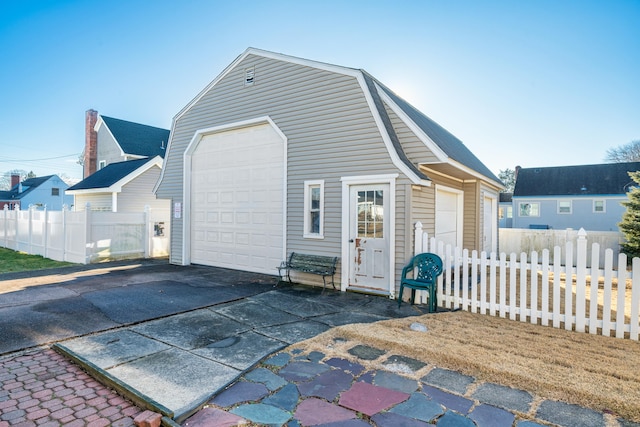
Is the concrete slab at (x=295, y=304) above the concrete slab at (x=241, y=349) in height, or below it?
below

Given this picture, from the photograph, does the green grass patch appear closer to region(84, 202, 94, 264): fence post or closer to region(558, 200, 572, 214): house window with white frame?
region(84, 202, 94, 264): fence post

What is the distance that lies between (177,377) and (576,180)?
34.2 meters

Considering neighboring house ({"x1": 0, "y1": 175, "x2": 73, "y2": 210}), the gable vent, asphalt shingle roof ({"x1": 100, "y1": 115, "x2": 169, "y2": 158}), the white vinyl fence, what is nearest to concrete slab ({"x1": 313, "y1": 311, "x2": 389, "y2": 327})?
the gable vent

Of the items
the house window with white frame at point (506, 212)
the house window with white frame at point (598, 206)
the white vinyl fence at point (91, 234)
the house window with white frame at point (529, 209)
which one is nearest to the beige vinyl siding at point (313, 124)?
the white vinyl fence at point (91, 234)

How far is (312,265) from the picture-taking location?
7.71 m

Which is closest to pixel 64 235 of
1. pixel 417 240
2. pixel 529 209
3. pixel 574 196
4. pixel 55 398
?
pixel 55 398

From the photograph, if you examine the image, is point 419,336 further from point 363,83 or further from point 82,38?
point 82,38

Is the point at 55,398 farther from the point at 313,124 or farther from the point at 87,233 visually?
the point at 87,233

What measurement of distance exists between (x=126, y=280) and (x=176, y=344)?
507 centimetres

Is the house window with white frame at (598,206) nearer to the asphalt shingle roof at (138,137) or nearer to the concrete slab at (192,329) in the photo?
the concrete slab at (192,329)

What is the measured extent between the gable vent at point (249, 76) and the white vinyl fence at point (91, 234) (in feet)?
22.1

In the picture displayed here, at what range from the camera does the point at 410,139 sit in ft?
23.0

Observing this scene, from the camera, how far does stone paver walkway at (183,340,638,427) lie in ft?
8.78

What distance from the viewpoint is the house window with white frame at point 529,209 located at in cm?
2873
